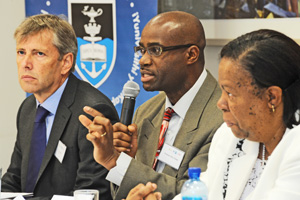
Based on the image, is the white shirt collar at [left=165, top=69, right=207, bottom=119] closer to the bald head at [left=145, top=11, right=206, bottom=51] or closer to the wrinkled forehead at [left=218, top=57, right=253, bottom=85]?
the bald head at [left=145, top=11, right=206, bottom=51]

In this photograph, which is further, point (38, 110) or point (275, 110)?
point (38, 110)

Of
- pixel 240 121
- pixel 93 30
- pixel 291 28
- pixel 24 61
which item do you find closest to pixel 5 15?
pixel 93 30

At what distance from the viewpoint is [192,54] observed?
315 centimetres

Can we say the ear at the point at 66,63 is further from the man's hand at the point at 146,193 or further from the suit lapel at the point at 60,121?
the man's hand at the point at 146,193

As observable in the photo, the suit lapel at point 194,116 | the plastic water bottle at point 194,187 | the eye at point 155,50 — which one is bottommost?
the suit lapel at point 194,116

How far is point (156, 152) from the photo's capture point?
10.1ft

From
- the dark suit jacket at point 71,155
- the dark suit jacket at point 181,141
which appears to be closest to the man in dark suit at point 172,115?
the dark suit jacket at point 181,141

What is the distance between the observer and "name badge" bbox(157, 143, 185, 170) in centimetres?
296

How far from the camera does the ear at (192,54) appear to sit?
10.3 feet

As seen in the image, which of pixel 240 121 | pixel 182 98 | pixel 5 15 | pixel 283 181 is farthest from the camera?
pixel 5 15

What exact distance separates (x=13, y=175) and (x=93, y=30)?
157 centimetres

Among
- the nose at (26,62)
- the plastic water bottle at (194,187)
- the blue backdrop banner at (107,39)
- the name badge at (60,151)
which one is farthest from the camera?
the blue backdrop banner at (107,39)

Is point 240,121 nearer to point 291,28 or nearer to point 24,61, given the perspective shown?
point 24,61

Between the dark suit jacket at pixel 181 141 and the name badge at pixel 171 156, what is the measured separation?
0.08 feet
